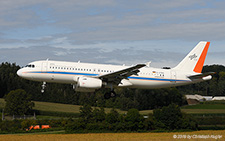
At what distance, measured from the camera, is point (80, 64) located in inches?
1912

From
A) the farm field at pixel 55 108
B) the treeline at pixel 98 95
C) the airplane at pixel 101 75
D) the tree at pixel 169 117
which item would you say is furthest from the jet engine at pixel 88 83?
the treeline at pixel 98 95

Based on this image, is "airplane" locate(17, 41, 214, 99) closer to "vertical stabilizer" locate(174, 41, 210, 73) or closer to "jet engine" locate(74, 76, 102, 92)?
"jet engine" locate(74, 76, 102, 92)

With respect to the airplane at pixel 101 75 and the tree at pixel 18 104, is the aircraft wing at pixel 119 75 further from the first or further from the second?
the tree at pixel 18 104

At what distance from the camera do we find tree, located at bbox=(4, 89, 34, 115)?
334 feet

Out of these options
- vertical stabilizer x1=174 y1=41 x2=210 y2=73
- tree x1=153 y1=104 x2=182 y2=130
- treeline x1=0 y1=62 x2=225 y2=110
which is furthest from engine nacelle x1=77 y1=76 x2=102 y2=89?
treeline x1=0 y1=62 x2=225 y2=110

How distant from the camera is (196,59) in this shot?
182ft

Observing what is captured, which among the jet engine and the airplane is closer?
the jet engine

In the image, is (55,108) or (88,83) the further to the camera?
(55,108)

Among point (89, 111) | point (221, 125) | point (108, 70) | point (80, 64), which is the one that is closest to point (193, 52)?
point (108, 70)

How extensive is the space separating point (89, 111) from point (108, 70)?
98.4ft

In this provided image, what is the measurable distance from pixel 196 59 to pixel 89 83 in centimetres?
1860

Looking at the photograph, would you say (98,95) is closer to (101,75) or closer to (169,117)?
(169,117)

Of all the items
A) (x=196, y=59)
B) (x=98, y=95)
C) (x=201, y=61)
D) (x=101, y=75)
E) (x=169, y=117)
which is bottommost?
(x=169, y=117)

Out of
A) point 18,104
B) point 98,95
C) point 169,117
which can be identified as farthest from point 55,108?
point 169,117
